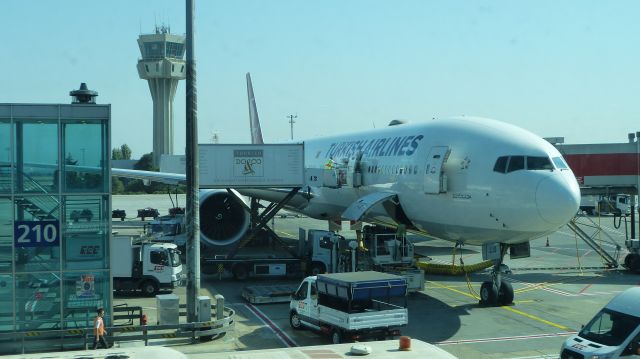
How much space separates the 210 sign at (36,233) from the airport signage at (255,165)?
1159 centimetres

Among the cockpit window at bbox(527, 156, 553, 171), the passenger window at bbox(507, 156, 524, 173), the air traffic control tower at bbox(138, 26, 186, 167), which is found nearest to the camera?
the cockpit window at bbox(527, 156, 553, 171)

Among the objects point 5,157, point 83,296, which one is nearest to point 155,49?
point 5,157

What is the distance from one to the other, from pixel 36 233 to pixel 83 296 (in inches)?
78.4

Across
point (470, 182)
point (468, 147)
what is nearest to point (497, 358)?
point (470, 182)

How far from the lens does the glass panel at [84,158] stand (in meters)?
17.8

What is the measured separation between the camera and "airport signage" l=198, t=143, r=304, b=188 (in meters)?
29.0

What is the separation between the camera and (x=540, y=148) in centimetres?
2211

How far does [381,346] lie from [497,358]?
289 inches

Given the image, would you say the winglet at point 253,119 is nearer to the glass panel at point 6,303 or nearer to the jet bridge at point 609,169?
the jet bridge at point 609,169

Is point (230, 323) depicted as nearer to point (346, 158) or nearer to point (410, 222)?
point (410, 222)

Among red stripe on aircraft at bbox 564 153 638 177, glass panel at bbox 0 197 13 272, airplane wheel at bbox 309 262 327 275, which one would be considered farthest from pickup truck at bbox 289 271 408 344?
red stripe on aircraft at bbox 564 153 638 177

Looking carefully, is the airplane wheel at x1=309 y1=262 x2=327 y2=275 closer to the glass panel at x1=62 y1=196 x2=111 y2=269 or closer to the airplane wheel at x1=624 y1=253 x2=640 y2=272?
the glass panel at x1=62 y1=196 x2=111 y2=269

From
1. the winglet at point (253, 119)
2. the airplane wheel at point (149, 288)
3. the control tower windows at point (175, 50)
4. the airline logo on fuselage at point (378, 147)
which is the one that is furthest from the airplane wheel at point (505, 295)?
the control tower windows at point (175, 50)

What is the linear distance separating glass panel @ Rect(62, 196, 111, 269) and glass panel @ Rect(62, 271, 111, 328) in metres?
0.26
